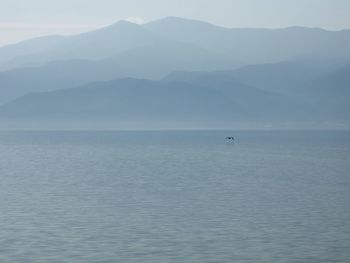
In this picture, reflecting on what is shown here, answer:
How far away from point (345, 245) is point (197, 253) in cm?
816

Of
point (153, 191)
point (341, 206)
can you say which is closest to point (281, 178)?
point (153, 191)

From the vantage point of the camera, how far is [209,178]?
264 ft

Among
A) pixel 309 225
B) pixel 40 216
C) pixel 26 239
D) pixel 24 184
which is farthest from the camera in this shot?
pixel 24 184

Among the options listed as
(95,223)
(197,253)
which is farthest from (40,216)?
(197,253)

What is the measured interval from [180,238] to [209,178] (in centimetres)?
4095

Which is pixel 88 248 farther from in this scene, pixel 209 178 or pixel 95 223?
pixel 209 178

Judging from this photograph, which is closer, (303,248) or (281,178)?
(303,248)

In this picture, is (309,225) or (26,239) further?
(309,225)

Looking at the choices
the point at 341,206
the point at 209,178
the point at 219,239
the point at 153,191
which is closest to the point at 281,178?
the point at 209,178

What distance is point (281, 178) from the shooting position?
80.8 m

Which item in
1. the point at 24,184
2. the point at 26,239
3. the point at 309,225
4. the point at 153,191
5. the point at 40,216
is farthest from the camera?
the point at 24,184

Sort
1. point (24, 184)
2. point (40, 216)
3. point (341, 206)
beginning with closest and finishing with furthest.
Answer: point (40, 216), point (341, 206), point (24, 184)

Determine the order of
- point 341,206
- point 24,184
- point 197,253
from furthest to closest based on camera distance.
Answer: point 24,184
point 341,206
point 197,253

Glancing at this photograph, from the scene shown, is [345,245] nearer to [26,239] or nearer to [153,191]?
[26,239]
